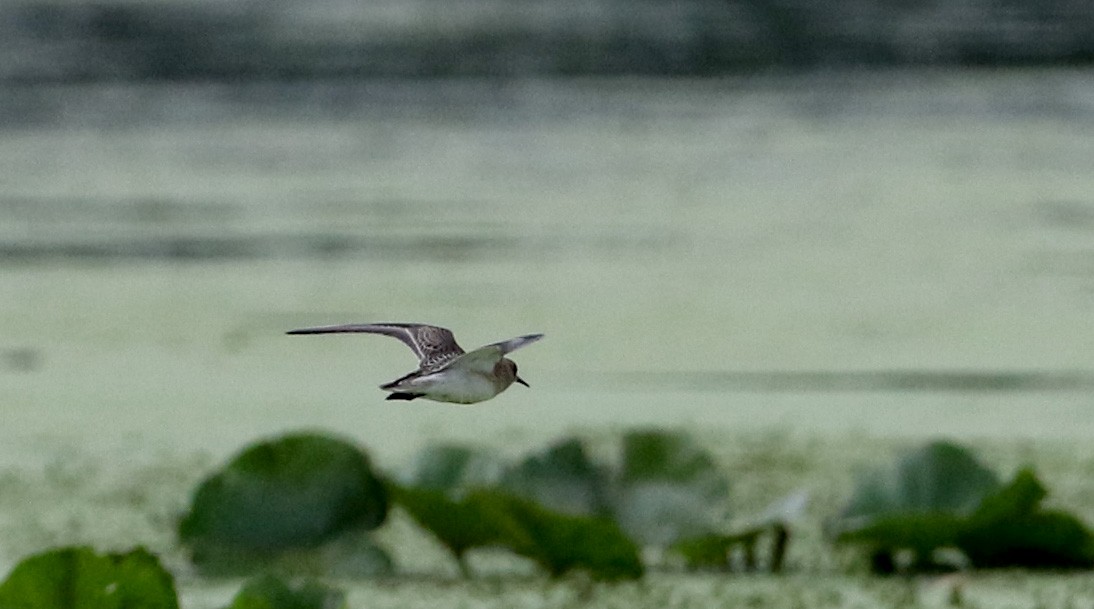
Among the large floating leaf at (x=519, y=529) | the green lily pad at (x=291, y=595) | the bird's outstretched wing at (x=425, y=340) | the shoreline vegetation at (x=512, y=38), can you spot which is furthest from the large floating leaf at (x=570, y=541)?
the shoreline vegetation at (x=512, y=38)

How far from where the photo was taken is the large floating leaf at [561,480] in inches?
85.0

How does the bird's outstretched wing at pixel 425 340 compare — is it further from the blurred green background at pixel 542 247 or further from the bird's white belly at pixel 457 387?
the blurred green background at pixel 542 247

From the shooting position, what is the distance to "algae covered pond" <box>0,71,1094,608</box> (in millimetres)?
2875

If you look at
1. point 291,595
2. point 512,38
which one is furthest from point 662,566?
point 512,38

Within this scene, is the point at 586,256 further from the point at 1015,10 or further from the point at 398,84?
the point at 1015,10

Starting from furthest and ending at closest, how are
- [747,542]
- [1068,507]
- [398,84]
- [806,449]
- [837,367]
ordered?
[398,84] → [837,367] → [806,449] → [1068,507] → [747,542]

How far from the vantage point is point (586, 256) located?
16.8 feet

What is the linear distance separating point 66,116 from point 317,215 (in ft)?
9.29

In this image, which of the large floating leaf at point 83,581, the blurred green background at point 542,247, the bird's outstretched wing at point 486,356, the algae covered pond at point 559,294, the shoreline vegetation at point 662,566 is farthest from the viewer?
the blurred green background at point 542,247

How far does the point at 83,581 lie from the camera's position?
4.87 ft

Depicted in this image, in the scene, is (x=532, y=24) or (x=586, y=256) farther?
(x=532, y=24)

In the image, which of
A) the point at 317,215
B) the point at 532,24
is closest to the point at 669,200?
the point at 317,215

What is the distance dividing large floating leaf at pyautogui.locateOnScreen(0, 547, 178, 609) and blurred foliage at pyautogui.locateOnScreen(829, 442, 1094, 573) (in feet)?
2.78

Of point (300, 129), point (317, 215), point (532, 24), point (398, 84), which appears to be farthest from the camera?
point (532, 24)
